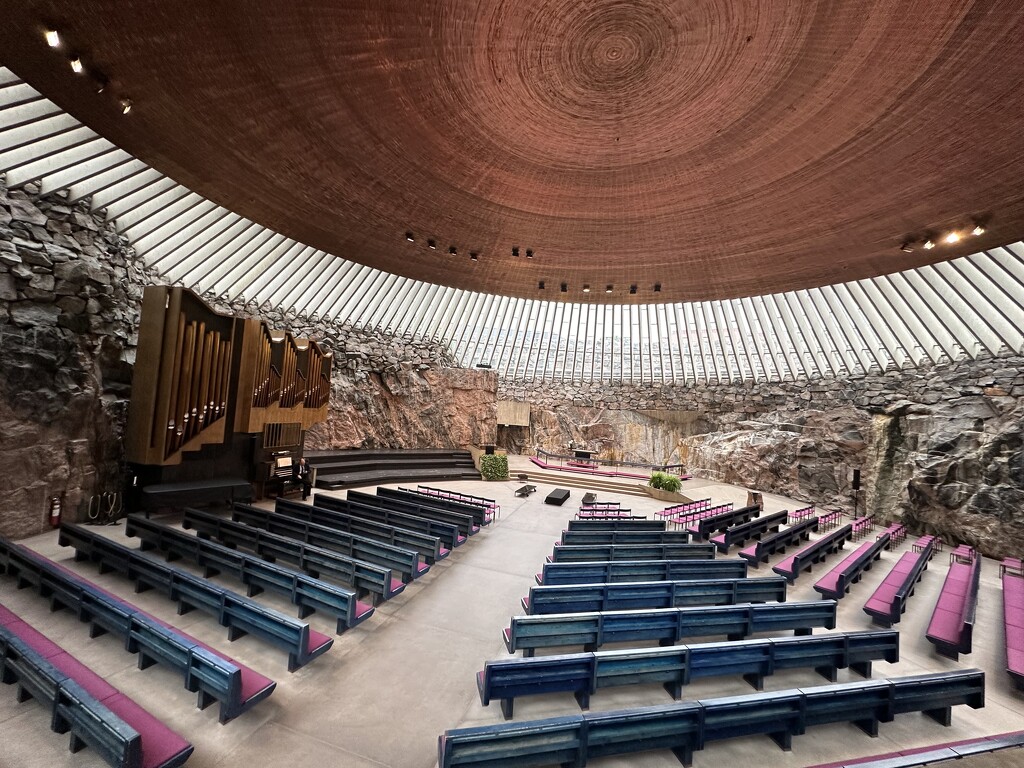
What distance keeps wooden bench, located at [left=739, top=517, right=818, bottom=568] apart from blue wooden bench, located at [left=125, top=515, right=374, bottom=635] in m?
6.84

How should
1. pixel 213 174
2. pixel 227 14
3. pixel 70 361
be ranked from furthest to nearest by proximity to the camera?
1. pixel 213 174
2. pixel 70 361
3. pixel 227 14

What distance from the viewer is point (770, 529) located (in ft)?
32.6

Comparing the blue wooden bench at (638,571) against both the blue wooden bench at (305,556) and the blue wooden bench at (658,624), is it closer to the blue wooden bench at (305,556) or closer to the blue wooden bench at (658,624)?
the blue wooden bench at (658,624)

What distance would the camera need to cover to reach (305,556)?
5.75 metres

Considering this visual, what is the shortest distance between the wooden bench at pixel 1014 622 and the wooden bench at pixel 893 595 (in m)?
0.97

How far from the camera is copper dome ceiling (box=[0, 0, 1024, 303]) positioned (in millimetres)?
5574

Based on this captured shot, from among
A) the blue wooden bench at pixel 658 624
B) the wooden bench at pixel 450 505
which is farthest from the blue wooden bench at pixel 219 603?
the wooden bench at pixel 450 505

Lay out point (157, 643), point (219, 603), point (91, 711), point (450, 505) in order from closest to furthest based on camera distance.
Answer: point (91, 711) → point (157, 643) → point (219, 603) → point (450, 505)

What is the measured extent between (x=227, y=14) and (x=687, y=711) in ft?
30.4

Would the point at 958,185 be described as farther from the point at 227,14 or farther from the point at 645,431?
the point at 645,431

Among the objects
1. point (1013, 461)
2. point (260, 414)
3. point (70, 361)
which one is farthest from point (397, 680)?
point (1013, 461)

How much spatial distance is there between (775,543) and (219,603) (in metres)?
9.38

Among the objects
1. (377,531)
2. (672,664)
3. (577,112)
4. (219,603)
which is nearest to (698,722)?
(672,664)

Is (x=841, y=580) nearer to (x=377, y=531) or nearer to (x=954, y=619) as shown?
(x=954, y=619)
